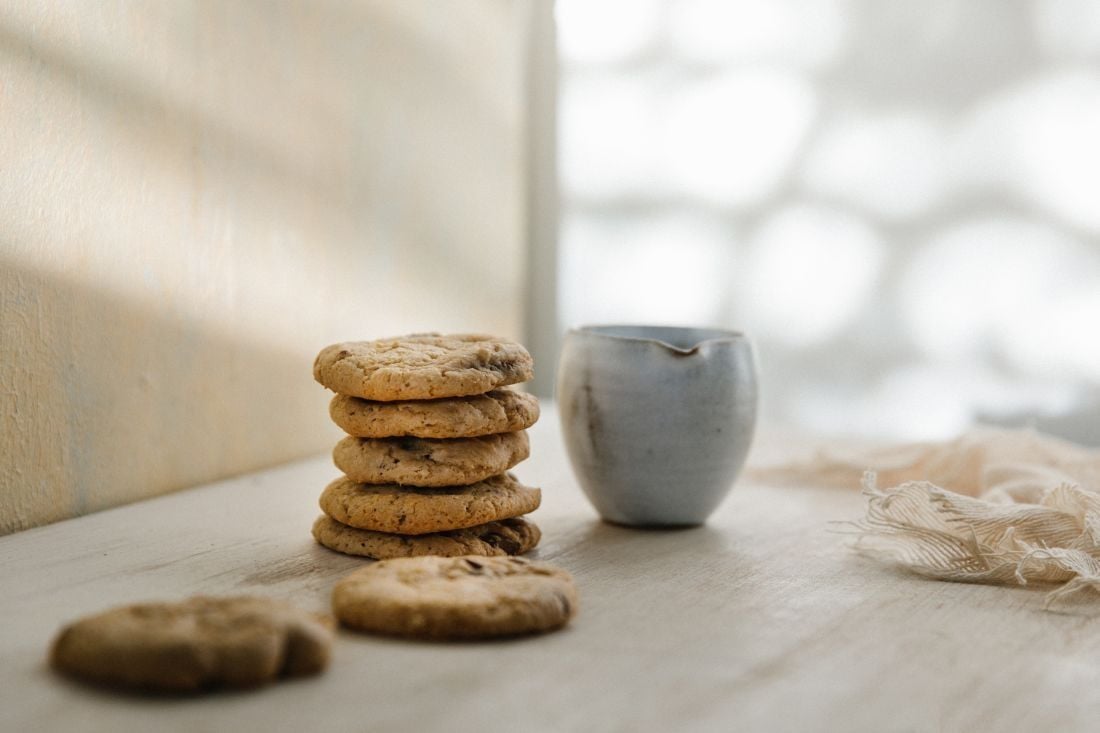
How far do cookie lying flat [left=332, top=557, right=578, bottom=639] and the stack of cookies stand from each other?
0.15 meters

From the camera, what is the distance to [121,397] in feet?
4.70

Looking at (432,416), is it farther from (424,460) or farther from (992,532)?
(992,532)

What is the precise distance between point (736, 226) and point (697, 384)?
3.13ft

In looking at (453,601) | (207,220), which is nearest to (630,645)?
(453,601)

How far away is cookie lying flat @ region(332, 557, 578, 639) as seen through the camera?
944 mm

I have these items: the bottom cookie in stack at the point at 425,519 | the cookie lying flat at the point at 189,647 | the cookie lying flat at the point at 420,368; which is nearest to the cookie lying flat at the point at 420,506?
the bottom cookie in stack at the point at 425,519

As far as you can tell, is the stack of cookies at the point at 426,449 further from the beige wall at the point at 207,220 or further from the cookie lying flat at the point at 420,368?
the beige wall at the point at 207,220

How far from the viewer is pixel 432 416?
3.86 feet

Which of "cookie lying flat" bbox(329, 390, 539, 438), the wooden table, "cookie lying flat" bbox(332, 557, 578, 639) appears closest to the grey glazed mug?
the wooden table

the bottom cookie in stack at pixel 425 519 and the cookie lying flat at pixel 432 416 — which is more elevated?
the cookie lying flat at pixel 432 416

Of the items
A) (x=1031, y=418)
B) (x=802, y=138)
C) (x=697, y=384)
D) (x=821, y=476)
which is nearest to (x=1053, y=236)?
(x=1031, y=418)

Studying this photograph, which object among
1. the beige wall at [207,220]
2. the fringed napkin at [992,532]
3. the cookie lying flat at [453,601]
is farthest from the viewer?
the beige wall at [207,220]

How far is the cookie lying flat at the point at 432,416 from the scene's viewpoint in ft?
3.87

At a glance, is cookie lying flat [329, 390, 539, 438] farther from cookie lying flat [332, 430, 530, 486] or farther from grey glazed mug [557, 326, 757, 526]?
grey glazed mug [557, 326, 757, 526]
